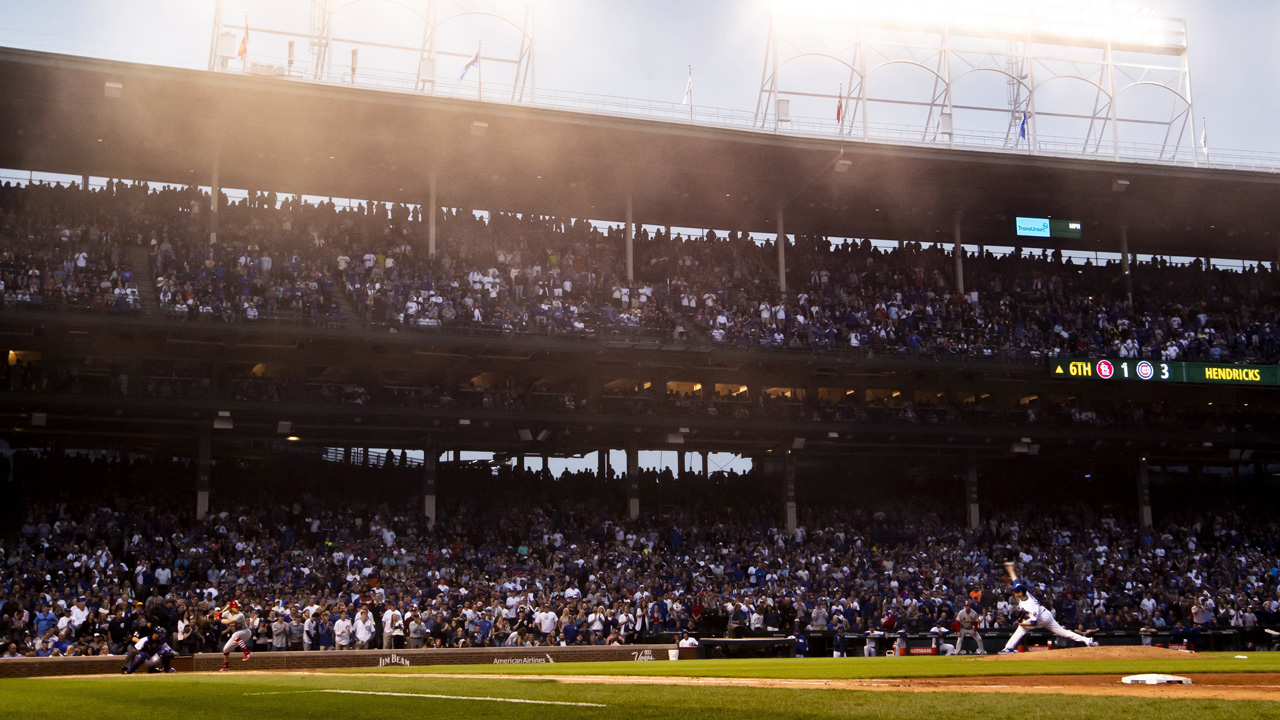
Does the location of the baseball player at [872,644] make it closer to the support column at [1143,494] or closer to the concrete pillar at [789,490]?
the concrete pillar at [789,490]

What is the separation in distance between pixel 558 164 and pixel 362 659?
2141cm

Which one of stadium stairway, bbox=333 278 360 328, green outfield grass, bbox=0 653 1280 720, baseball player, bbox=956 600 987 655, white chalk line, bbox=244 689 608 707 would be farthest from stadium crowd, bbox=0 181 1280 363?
white chalk line, bbox=244 689 608 707

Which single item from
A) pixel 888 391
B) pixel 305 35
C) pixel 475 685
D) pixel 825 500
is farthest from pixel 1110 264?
pixel 475 685

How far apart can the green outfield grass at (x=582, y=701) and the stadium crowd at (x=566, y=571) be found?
13.1 m

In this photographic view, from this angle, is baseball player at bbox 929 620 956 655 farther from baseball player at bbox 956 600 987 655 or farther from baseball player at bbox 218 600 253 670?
baseball player at bbox 218 600 253 670

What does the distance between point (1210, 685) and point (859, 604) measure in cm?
2074

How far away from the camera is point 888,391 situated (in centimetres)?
4200

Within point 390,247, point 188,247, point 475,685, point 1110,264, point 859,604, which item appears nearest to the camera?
point 475,685

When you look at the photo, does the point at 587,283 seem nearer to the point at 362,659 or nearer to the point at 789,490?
the point at 789,490

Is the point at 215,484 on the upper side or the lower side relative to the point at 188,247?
lower

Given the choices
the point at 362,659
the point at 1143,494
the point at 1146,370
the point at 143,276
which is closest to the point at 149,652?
the point at 362,659

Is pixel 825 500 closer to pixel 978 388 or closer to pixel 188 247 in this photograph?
pixel 978 388

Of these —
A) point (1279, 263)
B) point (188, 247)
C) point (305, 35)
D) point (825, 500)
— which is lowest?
point (825, 500)

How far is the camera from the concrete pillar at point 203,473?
3206 centimetres
